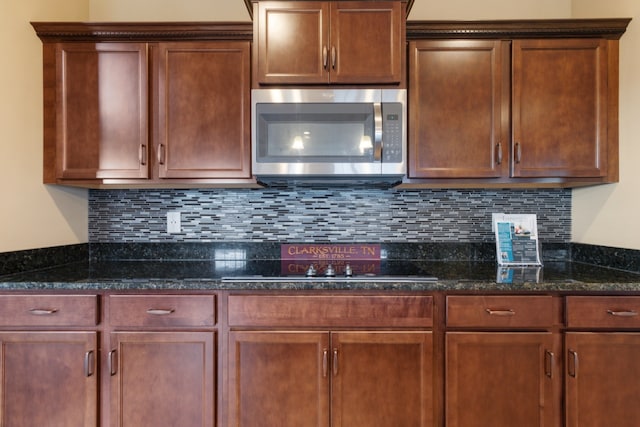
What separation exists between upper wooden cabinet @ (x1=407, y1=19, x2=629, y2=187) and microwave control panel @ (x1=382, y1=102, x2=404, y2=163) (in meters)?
0.14

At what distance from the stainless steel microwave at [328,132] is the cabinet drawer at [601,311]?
925 mm

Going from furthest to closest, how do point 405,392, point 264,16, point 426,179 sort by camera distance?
point 426,179 < point 264,16 < point 405,392

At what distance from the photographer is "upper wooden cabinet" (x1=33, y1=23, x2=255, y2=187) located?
1.77 meters

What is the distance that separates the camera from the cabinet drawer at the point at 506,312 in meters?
1.47

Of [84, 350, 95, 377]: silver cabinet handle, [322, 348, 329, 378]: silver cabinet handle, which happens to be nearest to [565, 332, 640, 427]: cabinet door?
[322, 348, 329, 378]: silver cabinet handle

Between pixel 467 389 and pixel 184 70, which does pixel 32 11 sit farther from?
pixel 467 389

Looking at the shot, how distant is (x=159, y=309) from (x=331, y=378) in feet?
2.54

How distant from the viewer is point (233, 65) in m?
1.78

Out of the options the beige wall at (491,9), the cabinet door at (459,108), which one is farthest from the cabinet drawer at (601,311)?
the beige wall at (491,9)

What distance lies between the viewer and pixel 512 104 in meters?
1.77

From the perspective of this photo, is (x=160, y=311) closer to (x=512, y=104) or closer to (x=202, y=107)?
(x=202, y=107)

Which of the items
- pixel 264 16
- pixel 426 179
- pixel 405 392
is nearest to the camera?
pixel 405 392

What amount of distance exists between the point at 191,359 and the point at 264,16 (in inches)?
62.6

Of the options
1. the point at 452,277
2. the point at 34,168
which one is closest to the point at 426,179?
the point at 452,277
